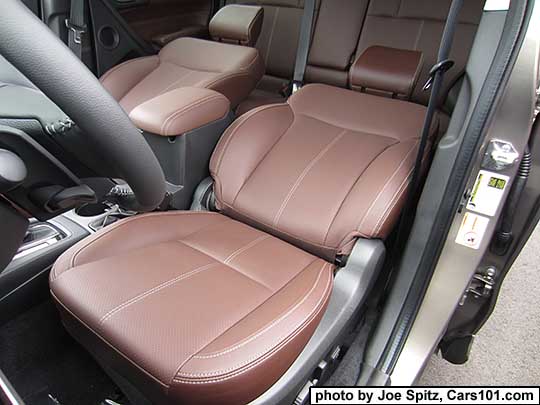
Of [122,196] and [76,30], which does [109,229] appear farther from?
[76,30]

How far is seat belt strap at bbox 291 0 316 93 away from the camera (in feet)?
4.86

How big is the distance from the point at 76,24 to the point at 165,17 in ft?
1.61

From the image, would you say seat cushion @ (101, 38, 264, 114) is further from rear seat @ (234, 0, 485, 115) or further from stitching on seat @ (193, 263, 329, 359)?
stitching on seat @ (193, 263, 329, 359)

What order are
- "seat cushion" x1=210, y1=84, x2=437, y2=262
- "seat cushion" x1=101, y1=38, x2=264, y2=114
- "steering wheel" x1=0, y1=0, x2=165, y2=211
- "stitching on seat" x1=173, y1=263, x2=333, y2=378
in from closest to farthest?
"steering wheel" x1=0, y1=0, x2=165, y2=211 < "stitching on seat" x1=173, y1=263, x2=333, y2=378 < "seat cushion" x1=210, y1=84, x2=437, y2=262 < "seat cushion" x1=101, y1=38, x2=264, y2=114

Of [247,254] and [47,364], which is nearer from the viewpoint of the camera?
[247,254]

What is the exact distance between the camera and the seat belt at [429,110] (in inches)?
30.0

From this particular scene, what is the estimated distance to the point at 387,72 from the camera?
1.24 metres

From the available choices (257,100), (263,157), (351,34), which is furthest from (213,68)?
(263,157)

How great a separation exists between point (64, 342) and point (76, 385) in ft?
0.40

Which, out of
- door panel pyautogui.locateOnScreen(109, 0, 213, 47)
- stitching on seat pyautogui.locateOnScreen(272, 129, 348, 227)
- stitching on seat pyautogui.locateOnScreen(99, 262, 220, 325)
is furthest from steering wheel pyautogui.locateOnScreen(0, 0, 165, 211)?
door panel pyautogui.locateOnScreen(109, 0, 213, 47)

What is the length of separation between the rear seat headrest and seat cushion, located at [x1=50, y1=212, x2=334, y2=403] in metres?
0.59

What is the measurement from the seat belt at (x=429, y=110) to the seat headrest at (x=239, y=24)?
0.87 m

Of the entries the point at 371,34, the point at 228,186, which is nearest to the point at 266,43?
the point at 371,34

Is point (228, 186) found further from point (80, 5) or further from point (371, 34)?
point (80, 5)
